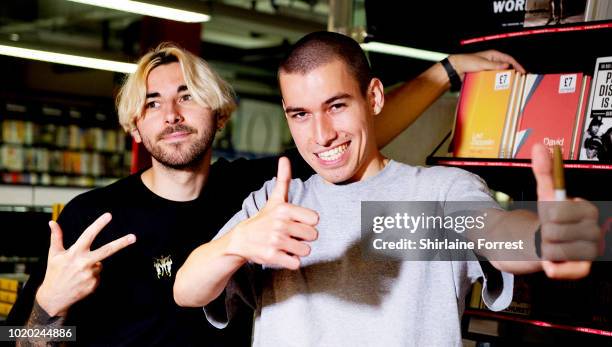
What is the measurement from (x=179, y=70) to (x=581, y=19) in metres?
1.53

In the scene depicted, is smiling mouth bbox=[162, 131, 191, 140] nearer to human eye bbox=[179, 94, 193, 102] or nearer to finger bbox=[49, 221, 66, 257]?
human eye bbox=[179, 94, 193, 102]

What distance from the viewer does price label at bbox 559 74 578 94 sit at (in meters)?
2.35

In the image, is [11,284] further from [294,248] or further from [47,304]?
[294,248]

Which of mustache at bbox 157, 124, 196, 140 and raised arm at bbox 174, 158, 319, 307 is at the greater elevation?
mustache at bbox 157, 124, 196, 140

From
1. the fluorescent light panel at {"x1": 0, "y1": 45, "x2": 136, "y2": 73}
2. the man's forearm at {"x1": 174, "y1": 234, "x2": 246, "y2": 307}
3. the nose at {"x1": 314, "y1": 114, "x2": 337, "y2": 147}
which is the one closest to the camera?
the man's forearm at {"x1": 174, "y1": 234, "x2": 246, "y2": 307}

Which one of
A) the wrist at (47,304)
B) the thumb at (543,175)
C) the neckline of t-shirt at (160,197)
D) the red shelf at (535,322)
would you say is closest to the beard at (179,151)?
the neckline of t-shirt at (160,197)

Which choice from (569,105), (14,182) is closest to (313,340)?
(569,105)

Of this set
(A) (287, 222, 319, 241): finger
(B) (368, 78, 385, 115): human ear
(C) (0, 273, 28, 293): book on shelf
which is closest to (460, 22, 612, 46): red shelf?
(B) (368, 78, 385, 115): human ear

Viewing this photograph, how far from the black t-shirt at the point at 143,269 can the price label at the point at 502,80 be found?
77 centimetres

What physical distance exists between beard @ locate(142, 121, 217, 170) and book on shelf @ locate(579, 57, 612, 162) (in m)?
1.31

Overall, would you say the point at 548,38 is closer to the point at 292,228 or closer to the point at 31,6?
the point at 292,228

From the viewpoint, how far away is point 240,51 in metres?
10.2

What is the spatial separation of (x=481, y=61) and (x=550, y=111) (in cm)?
34

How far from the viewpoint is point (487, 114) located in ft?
8.36
